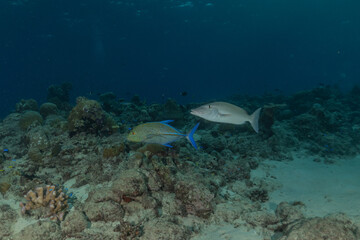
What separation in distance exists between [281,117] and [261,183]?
10713mm

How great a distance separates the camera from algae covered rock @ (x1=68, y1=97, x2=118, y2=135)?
24.9 feet

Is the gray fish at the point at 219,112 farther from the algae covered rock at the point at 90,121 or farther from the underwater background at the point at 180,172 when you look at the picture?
the algae covered rock at the point at 90,121

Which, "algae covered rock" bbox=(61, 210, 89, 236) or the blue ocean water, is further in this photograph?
the blue ocean water

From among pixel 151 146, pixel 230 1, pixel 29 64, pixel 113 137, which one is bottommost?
pixel 29 64

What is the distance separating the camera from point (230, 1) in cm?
5325

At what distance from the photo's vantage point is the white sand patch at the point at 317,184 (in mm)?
5117

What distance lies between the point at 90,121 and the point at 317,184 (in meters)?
7.86

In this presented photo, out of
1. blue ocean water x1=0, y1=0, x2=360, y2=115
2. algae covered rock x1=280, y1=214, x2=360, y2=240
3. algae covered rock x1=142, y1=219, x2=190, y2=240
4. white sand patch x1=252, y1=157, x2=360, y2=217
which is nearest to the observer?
algae covered rock x1=280, y1=214, x2=360, y2=240

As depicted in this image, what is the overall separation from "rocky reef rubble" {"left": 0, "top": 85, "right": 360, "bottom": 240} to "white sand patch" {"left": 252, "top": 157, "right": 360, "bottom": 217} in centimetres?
38

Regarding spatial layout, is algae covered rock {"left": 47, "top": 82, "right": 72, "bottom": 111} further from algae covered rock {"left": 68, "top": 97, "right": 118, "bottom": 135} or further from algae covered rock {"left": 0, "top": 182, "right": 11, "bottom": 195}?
algae covered rock {"left": 0, "top": 182, "right": 11, "bottom": 195}

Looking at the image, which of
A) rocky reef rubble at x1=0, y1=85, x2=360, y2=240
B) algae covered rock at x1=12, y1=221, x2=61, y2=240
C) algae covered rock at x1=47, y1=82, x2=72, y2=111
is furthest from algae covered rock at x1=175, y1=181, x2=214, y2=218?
algae covered rock at x1=47, y1=82, x2=72, y2=111

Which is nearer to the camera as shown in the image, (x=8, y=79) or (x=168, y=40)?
(x=168, y=40)

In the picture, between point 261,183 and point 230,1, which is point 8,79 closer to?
point 230,1

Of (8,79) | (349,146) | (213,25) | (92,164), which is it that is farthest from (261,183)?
(8,79)
